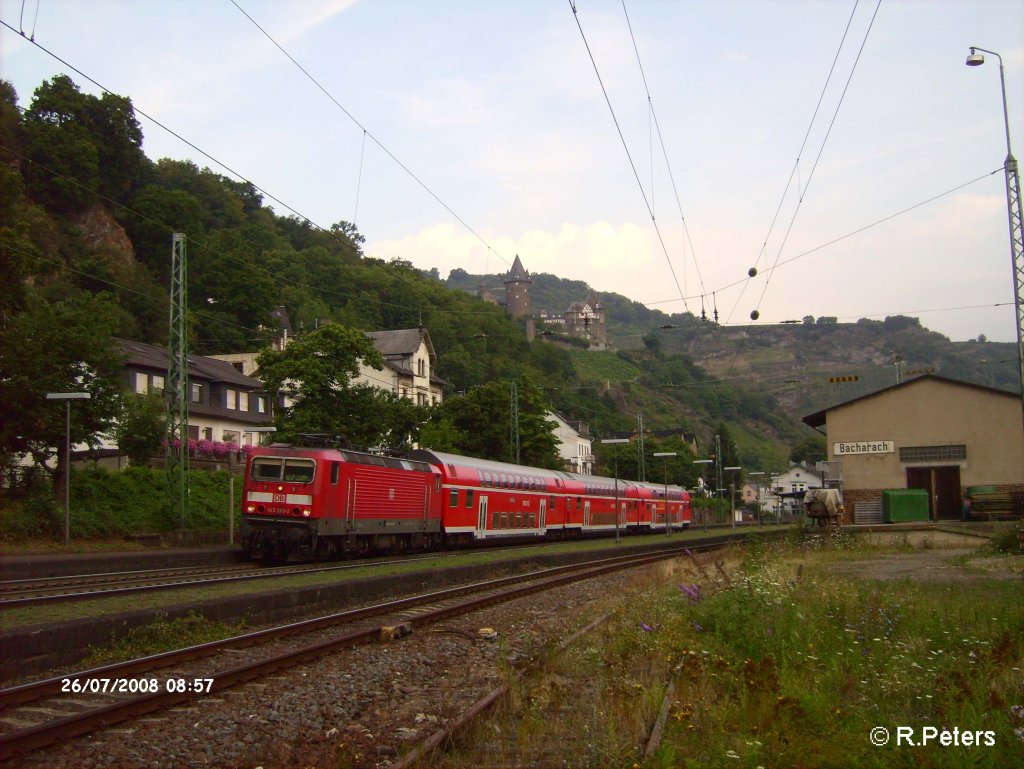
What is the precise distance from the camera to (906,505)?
40781 mm

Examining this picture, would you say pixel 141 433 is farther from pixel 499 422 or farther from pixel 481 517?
pixel 499 422

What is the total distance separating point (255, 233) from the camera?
116500 millimetres

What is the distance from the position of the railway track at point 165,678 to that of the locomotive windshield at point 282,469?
9645 millimetres

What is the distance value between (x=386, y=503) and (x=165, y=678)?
19.0 metres

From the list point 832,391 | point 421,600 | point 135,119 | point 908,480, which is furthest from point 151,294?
point 421,600

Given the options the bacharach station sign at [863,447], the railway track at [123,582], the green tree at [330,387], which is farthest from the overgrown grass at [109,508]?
the bacharach station sign at [863,447]

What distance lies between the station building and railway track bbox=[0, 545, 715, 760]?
105ft

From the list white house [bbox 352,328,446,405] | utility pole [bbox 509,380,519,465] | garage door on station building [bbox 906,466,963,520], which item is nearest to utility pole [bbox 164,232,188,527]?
utility pole [bbox 509,380,519,465]

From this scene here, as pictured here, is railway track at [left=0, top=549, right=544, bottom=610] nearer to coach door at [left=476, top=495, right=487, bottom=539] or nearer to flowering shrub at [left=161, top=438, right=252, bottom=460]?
coach door at [left=476, top=495, right=487, bottom=539]

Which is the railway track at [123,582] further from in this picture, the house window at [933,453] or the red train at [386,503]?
the house window at [933,453]

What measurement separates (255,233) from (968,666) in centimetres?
11494

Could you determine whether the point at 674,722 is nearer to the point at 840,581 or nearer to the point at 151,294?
the point at 840,581

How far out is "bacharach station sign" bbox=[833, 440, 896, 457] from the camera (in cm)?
4278

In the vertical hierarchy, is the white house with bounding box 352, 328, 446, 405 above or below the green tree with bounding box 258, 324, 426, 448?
above
